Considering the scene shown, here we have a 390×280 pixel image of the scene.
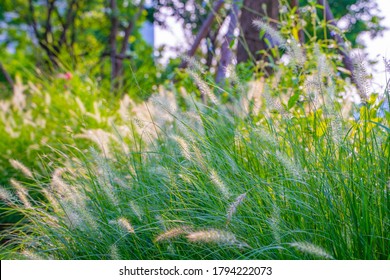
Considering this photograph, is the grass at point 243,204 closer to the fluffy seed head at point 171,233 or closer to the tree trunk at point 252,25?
the fluffy seed head at point 171,233

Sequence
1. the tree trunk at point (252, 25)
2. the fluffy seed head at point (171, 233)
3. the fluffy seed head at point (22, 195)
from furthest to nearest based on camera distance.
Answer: the tree trunk at point (252, 25) → the fluffy seed head at point (22, 195) → the fluffy seed head at point (171, 233)

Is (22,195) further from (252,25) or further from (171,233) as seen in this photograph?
(252,25)

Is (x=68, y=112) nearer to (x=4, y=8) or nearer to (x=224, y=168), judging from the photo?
(x=224, y=168)

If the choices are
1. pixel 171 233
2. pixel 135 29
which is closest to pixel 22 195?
pixel 171 233

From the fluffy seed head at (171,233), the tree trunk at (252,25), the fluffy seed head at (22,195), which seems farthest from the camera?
the tree trunk at (252,25)

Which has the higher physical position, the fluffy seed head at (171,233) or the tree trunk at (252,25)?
the tree trunk at (252,25)

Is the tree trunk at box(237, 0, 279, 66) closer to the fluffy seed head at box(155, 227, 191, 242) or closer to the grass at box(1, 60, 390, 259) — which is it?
the grass at box(1, 60, 390, 259)

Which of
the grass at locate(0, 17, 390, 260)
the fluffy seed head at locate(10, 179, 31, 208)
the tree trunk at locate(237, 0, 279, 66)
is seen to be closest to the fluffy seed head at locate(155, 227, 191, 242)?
→ the grass at locate(0, 17, 390, 260)

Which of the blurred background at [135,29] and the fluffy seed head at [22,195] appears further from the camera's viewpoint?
the blurred background at [135,29]

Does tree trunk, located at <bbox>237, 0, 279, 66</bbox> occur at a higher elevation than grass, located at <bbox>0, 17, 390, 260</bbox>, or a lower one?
higher

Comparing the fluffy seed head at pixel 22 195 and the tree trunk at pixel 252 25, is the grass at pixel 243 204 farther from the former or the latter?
the tree trunk at pixel 252 25

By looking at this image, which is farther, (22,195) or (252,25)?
(252,25)

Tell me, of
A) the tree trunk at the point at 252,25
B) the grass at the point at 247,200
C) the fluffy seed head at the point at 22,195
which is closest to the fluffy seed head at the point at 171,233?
the grass at the point at 247,200
